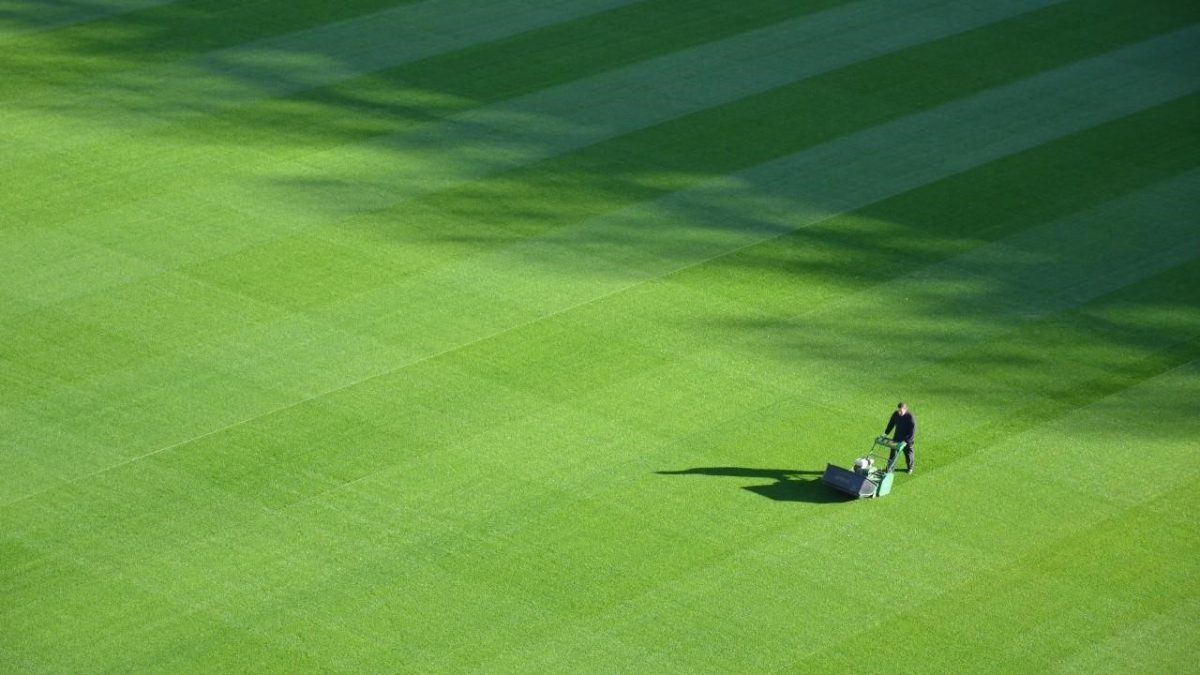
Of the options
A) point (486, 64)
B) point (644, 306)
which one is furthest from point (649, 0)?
point (644, 306)

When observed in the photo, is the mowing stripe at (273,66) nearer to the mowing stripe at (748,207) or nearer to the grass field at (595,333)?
the grass field at (595,333)

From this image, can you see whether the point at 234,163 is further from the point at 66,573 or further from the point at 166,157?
the point at 66,573

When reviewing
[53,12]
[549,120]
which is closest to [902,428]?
[549,120]

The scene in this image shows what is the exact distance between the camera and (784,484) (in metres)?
19.0

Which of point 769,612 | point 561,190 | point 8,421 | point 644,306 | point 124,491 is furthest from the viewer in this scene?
point 561,190

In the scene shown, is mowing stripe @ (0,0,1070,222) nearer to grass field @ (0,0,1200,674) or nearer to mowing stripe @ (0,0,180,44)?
grass field @ (0,0,1200,674)

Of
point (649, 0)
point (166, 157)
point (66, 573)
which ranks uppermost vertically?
point (649, 0)

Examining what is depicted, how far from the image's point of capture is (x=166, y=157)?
2647 cm

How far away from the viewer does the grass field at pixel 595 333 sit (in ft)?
55.8

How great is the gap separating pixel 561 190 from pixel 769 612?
10000 mm

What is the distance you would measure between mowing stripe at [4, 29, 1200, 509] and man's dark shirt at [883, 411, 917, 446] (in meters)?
5.03

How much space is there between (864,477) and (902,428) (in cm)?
70

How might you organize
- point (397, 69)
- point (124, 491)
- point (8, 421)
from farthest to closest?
point (397, 69) < point (8, 421) < point (124, 491)

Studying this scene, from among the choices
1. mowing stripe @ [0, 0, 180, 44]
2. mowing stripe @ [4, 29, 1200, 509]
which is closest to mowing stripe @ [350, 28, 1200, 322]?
mowing stripe @ [4, 29, 1200, 509]
